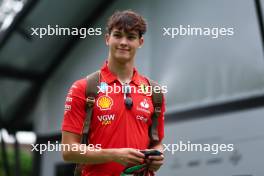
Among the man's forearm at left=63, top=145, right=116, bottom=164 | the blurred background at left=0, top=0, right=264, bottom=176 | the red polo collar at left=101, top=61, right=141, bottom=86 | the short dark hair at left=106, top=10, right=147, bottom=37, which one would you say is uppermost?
the blurred background at left=0, top=0, right=264, bottom=176

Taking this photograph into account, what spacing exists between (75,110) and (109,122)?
163mm

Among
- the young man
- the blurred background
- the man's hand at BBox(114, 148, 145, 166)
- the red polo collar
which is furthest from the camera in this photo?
the blurred background

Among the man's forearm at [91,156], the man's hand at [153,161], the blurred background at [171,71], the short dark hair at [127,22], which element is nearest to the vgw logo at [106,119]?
the man's forearm at [91,156]

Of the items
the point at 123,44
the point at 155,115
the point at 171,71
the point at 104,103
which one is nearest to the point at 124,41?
the point at 123,44

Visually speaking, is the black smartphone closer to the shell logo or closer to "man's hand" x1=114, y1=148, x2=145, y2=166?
"man's hand" x1=114, y1=148, x2=145, y2=166

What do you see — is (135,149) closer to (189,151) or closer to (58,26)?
(189,151)

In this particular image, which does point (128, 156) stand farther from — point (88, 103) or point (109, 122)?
point (88, 103)

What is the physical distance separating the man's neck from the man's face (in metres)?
0.05

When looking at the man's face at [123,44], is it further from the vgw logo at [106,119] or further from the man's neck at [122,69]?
the vgw logo at [106,119]

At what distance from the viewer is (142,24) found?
9.65 ft

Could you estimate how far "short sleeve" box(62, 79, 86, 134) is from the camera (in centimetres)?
287

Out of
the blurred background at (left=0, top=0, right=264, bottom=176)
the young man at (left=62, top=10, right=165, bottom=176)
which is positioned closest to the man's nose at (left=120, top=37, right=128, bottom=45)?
the young man at (left=62, top=10, right=165, bottom=176)

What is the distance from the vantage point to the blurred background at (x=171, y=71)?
6.93 meters

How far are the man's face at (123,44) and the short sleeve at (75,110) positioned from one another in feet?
0.67
